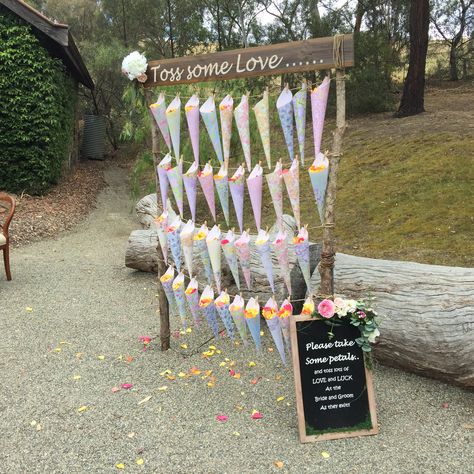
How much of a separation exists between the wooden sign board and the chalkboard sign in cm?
145

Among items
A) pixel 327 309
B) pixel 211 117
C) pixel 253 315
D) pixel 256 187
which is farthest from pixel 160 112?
pixel 327 309

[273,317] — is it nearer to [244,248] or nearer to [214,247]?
[244,248]

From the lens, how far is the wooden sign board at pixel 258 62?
271 cm

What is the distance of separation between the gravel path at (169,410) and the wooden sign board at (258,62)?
2.01 meters

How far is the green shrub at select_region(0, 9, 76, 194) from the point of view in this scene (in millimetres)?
9211

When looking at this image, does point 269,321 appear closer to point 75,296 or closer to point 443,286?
point 443,286

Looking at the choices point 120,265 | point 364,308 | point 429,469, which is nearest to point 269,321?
point 364,308

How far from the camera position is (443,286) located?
3207 mm

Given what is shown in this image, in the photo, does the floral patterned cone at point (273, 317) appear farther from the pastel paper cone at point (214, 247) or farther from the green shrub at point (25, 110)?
the green shrub at point (25, 110)

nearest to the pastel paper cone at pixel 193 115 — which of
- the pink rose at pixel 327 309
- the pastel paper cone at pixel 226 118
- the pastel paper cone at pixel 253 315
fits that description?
the pastel paper cone at pixel 226 118

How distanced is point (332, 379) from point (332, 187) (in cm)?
108

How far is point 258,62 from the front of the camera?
291 centimetres

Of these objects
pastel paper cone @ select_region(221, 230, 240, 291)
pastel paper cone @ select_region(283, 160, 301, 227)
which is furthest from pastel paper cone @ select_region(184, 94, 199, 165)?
pastel paper cone @ select_region(283, 160, 301, 227)

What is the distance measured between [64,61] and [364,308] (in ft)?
35.5
